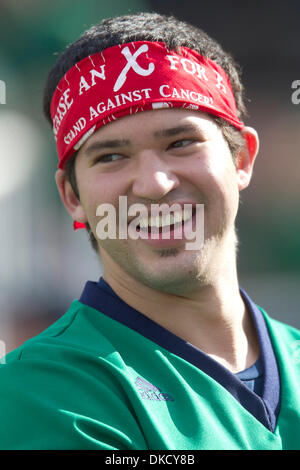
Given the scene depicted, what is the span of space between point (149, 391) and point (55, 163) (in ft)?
14.5

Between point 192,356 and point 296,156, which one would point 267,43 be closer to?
point 296,156

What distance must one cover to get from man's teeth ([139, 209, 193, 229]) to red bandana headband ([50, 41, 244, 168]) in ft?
1.16

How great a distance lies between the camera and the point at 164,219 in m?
1.97

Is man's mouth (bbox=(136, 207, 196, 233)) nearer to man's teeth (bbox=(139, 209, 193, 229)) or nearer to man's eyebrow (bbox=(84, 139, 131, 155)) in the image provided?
man's teeth (bbox=(139, 209, 193, 229))

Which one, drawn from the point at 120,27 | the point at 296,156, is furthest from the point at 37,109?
the point at 120,27

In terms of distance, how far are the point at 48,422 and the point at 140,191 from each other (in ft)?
2.47

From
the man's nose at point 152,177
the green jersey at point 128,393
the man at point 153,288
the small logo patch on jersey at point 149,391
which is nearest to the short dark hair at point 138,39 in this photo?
the man at point 153,288

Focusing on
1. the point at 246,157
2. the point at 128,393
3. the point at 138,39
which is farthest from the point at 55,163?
the point at 128,393

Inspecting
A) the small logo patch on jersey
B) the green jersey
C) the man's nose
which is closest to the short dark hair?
the man's nose

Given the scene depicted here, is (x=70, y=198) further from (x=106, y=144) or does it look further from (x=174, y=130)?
(x=174, y=130)

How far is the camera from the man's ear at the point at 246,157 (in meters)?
2.30

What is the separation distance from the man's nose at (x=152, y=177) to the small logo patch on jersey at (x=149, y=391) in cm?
58

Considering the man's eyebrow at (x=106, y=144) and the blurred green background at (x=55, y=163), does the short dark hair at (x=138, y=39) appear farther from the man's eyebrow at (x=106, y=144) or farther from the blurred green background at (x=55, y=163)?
the blurred green background at (x=55, y=163)

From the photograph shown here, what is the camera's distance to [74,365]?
1.75 metres
